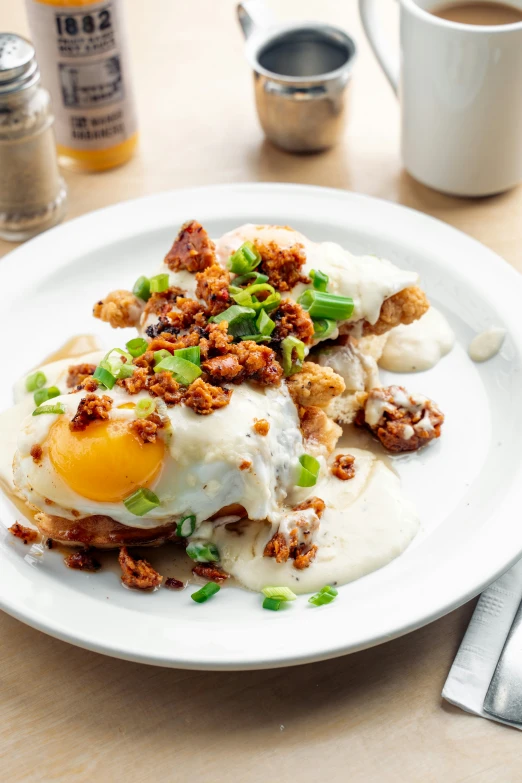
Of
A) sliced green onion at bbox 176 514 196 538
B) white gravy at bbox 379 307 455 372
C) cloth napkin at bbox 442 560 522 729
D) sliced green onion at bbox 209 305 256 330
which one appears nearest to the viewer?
cloth napkin at bbox 442 560 522 729

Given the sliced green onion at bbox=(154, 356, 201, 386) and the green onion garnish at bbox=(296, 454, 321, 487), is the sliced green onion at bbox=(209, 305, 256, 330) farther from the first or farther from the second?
the green onion garnish at bbox=(296, 454, 321, 487)

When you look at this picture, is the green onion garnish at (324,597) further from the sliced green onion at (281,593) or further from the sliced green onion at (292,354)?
the sliced green onion at (292,354)

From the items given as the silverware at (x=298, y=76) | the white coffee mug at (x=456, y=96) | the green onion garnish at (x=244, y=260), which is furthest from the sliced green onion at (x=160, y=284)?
the white coffee mug at (x=456, y=96)

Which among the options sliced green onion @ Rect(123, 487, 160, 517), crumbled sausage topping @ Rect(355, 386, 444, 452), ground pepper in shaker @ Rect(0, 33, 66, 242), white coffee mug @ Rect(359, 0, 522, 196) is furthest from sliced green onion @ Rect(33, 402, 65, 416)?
white coffee mug @ Rect(359, 0, 522, 196)

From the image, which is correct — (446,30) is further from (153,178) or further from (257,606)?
(257,606)

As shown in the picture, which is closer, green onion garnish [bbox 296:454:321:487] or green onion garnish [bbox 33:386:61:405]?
green onion garnish [bbox 296:454:321:487]

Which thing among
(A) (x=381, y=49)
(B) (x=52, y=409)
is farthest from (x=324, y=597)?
(A) (x=381, y=49)
